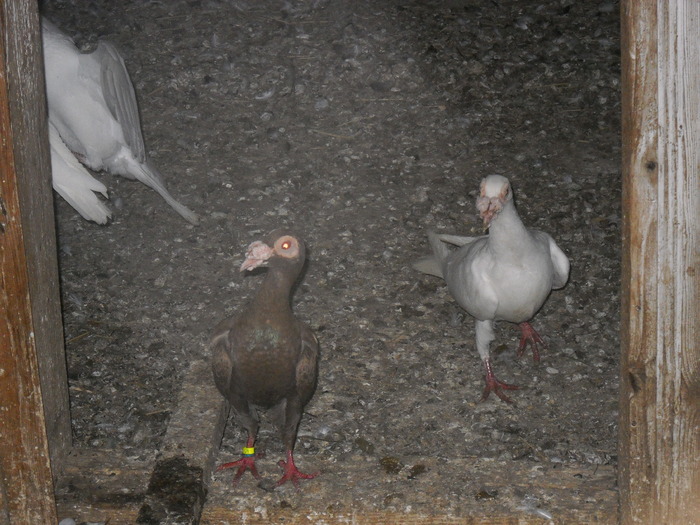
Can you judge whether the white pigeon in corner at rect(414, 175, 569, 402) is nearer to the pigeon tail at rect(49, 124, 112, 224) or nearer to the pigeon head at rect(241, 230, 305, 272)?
the pigeon head at rect(241, 230, 305, 272)

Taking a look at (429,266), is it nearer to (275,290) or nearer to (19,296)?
(275,290)

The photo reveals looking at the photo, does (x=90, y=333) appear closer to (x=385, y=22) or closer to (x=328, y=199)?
(x=328, y=199)

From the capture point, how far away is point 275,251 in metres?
2.39

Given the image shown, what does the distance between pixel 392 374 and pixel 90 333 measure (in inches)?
51.8

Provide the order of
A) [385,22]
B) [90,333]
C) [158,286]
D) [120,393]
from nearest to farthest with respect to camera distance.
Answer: [120,393] < [90,333] < [158,286] < [385,22]

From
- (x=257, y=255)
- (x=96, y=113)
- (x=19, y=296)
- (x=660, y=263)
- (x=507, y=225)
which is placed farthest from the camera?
(x=96, y=113)

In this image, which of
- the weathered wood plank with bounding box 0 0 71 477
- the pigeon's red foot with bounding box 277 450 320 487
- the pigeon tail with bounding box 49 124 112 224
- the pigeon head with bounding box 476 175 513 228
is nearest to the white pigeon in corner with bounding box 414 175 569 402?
the pigeon head with bounding box 476 175 513 228

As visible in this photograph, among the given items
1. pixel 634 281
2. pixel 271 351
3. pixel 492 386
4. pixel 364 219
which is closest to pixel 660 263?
pixel 634 281

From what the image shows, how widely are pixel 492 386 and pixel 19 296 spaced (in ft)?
6.11

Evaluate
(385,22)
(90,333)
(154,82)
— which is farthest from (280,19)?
(90,333)

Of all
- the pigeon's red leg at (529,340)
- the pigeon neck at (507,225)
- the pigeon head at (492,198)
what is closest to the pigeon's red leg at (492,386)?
the pigeon's red leg at (529,340)

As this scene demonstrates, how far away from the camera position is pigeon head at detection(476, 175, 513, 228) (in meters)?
2.86

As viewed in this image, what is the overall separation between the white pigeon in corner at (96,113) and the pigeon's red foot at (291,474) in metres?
1.81

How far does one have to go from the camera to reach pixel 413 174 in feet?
15.1
